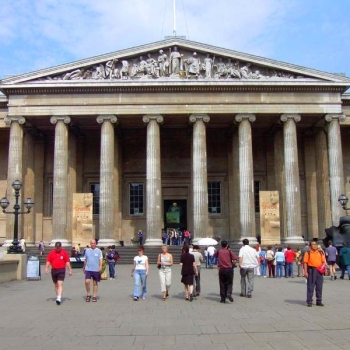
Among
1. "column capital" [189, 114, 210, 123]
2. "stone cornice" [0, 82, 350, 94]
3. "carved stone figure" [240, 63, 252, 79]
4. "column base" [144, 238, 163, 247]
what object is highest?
"carved stone figure" [240, 63, 252, 79]

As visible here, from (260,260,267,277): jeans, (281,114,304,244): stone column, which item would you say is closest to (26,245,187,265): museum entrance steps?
(281,114,304,244): stone column

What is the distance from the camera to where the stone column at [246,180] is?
121ft

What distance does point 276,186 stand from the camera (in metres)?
41.4

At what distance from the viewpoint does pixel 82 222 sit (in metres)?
34.4

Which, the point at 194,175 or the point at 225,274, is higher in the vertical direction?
the point at 194,175

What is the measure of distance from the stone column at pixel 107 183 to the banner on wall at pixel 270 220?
1074cm

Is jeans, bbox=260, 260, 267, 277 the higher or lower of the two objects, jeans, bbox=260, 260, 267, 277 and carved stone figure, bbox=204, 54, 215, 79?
the lower

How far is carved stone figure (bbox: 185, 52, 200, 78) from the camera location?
3784cm

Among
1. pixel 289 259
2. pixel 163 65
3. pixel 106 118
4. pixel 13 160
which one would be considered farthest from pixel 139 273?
pixel 163 65

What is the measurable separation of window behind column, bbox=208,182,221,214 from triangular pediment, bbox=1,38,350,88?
10685mm

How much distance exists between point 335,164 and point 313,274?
83.4 feet

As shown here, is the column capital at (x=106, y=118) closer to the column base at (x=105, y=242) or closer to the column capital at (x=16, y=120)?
the column capital at (x=16, y=120)

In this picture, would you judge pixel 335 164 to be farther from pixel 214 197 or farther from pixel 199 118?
pixel 214 197

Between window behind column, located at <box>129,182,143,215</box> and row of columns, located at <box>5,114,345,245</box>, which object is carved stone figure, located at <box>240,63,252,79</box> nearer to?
row of columns, located at <box>5,114,345,245</box>
